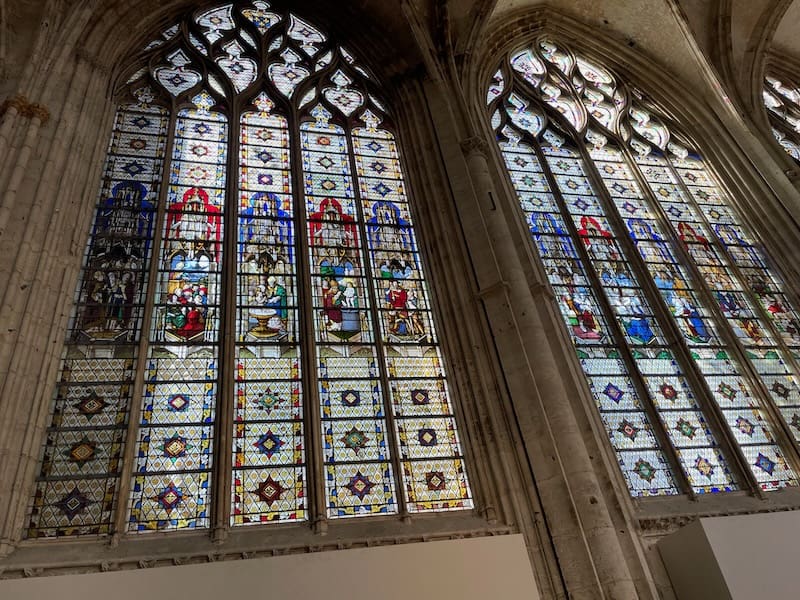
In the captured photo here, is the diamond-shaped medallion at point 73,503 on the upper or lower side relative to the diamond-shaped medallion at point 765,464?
upper

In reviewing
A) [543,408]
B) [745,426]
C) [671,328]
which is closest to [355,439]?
[543,408]

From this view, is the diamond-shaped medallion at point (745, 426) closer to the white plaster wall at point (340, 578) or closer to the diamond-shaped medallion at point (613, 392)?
the diamond-shaped medallion at point (613, 392)

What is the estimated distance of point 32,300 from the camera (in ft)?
21.3

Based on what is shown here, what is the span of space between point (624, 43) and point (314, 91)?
6142 millimetres

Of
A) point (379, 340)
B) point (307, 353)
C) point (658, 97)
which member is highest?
point (658, 97)

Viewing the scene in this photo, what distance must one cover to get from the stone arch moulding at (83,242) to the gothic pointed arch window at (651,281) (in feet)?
6.28

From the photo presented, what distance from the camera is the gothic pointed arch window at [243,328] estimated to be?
6.30 meters

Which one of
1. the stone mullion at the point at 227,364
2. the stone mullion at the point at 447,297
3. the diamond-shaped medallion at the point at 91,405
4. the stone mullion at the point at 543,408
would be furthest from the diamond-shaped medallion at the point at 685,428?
the diamond-shaped medallion at the point at 91,405

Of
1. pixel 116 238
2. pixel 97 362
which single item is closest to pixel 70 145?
pixel 116 238

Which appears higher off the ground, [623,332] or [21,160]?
[21,160]

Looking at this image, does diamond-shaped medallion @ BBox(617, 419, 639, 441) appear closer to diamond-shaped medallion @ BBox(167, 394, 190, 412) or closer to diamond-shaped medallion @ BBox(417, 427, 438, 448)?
diamond-shaped medallion @ BBox(417, 427, 438, 448)

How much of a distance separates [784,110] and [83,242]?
12.3 m

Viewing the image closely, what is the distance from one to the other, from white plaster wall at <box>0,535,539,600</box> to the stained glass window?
32.0ft

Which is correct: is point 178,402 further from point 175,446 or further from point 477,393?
point 477,393
